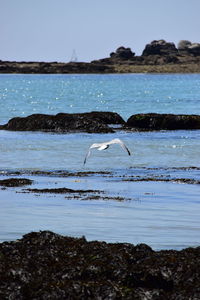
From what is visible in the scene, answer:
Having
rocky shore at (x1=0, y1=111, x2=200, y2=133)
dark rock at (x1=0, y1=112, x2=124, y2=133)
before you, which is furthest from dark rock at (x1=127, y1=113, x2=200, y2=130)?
dark rock at (x1=0, y1=112, x2=124, y2=133)

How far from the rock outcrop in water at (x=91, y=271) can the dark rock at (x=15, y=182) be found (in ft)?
33.2

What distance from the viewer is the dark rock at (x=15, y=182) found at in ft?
74.9

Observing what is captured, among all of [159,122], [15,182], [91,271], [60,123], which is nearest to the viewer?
[91,271]

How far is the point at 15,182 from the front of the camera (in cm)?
2317

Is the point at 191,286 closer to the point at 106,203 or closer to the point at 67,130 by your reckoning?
the point at 106,203

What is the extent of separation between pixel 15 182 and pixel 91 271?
1207 centimetres

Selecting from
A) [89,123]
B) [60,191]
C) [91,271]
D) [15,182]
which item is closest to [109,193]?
[60,191]

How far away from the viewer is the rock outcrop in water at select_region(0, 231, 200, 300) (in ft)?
34.2

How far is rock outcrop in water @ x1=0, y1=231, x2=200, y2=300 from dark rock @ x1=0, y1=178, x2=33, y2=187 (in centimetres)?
1012

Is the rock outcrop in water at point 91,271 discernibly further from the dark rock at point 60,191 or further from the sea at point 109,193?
the dark rock at point 60,191

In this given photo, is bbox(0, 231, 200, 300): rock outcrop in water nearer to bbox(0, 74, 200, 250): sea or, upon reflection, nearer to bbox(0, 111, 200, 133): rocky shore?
bbox(0, 74, 200, 250): sea

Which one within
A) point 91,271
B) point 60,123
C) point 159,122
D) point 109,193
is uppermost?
point 159,122

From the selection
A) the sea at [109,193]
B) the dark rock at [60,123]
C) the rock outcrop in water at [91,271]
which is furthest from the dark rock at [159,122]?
the rock outcrop in water at [91,271]

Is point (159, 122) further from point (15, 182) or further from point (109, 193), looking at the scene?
point (109, 193)
